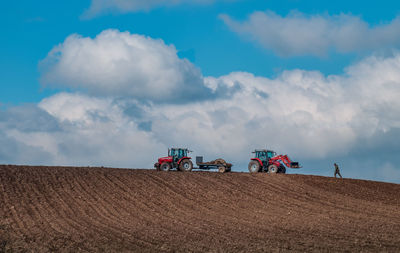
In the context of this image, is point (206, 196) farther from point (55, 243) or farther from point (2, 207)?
point (55, 243)

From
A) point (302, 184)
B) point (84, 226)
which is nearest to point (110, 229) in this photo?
point (84, 226)

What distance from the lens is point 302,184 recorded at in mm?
42375

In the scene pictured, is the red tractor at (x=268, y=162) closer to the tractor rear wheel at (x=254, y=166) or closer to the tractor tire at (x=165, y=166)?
the tractor rear wheel at (x=254, y=166)

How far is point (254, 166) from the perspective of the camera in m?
47.9

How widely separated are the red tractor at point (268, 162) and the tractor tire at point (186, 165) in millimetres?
5742

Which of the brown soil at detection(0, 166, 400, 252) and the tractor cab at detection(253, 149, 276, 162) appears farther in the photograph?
the tractor cab at detection(253, 149, 276, 162)

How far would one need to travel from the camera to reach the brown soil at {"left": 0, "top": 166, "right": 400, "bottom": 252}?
20.8 m

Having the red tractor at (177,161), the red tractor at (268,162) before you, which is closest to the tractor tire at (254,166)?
the red tractor at (268,162)

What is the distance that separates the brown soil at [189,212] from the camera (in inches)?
819

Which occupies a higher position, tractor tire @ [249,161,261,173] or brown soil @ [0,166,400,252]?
tractor tire @ [249,161,261,173]

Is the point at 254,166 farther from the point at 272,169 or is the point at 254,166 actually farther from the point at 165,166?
the point at 165,166

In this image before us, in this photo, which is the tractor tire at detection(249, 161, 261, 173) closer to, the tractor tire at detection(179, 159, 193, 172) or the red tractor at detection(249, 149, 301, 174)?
the red tractor at detection(249, 149, 301, 174)

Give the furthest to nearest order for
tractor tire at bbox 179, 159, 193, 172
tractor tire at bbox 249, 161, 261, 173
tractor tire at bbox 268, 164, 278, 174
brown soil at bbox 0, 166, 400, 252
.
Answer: tractor tire at bbox 249, 161, 261, 173
tractor tire at bbox 268, 164, 278, 174
tractor tire at bbox 179, 159, 193, 172
brown soil at bbox 0, 166, 400, 252

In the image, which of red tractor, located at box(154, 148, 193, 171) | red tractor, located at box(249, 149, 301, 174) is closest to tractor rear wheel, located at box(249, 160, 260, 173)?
red tractor, located at box(249, 149, 301, 174)
